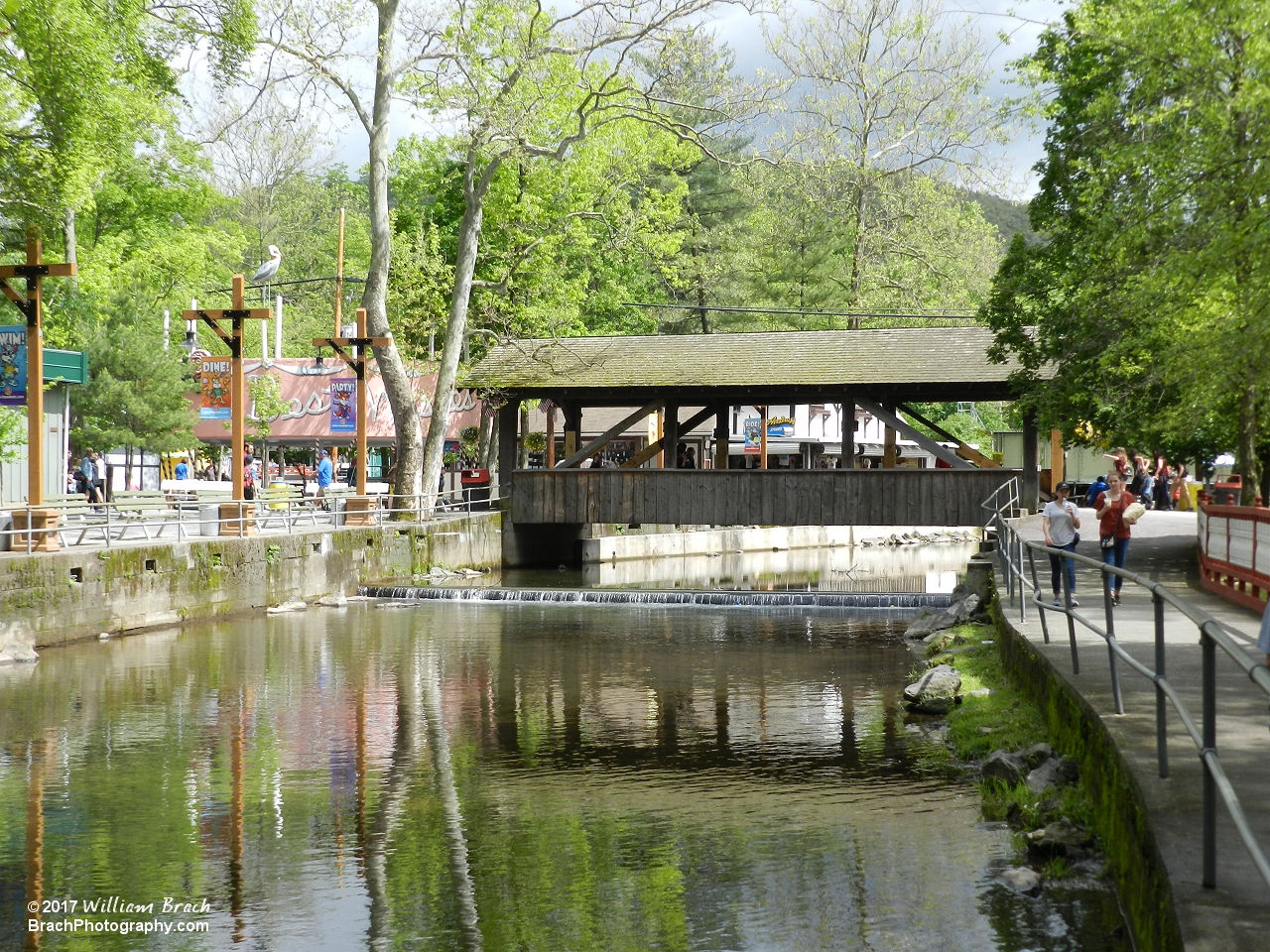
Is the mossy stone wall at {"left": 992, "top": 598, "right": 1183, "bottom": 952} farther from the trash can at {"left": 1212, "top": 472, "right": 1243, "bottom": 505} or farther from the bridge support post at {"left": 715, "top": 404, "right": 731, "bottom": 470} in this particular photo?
the bridge support post at {"left": 715, "top": 404, "right": 731, "bottom": 470}

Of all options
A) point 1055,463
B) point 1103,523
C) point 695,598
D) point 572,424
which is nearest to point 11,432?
point 572,424

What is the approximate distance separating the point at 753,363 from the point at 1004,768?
68.7 ft

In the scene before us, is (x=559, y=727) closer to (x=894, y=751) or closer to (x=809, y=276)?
(x=894, y=751)

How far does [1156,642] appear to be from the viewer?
6066 mm

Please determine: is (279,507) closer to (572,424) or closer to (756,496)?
(572,424)

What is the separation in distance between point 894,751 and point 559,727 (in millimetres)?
3097

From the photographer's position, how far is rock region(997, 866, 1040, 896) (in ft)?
24.0

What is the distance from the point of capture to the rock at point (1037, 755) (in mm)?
9281

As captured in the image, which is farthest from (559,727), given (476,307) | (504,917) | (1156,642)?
(476,307)

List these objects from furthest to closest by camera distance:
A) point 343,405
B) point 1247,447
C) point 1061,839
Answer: point 343,405
point 1247,447
point 1061,839

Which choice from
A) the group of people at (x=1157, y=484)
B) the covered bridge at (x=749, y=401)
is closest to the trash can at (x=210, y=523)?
the covered bridge at (x=749, y=401)

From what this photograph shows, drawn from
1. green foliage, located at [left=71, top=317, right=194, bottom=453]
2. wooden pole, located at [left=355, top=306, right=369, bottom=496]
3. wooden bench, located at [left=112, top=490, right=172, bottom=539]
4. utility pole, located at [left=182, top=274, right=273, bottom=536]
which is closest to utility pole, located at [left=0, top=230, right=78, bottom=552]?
wooden bench, located at [left=112, top=490, right=172, bottom=539]

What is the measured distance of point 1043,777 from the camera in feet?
28.9

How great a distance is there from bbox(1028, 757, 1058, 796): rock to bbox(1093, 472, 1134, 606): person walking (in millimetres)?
5466
